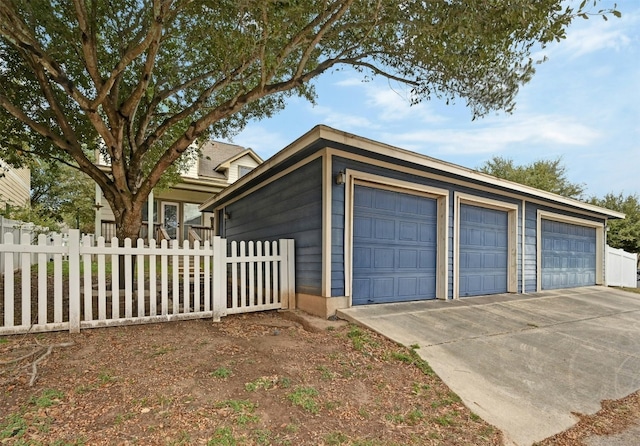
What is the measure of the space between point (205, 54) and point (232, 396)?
→ 593 cm

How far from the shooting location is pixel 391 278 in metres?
5.73

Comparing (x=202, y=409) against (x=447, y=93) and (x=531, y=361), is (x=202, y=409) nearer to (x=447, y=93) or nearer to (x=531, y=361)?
(x=531, y=361)

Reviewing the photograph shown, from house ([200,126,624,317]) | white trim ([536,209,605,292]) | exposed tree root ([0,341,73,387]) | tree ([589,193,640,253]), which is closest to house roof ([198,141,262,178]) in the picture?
house ([200,126,624,317])

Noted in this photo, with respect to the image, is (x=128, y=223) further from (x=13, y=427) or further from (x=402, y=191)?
(x=402, y=191)

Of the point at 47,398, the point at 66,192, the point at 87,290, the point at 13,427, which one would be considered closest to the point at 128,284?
the point at 87,290

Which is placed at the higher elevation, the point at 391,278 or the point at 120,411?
the point at 391,278

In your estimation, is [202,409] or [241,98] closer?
[202,409]

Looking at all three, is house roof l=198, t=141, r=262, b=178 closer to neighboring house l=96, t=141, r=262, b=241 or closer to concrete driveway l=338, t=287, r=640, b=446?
neighboring house l=96, t=141, r=262, b=241

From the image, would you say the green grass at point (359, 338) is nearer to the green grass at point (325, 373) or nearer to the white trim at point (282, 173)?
the green grass at point (325, 373)

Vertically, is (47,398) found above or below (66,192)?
below

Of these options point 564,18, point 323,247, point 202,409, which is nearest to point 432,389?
point 202,409

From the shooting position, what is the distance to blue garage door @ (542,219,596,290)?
8.98 meters

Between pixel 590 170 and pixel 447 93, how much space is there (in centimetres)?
2067

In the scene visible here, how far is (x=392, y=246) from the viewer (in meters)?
5.75
